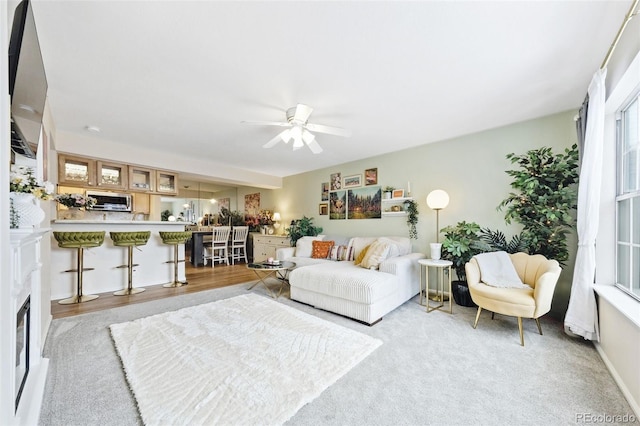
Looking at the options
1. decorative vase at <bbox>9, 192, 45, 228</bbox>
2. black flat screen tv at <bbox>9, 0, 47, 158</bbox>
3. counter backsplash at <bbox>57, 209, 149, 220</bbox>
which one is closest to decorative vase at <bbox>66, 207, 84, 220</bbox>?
counter backsplash at <bbox>57, 209, 149, 220</bbox>

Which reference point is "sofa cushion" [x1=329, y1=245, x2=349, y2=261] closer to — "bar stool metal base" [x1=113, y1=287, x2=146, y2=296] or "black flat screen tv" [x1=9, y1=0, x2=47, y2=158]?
"bar stool metal base" [x1=113, y1=287, x2=146, y2=296]

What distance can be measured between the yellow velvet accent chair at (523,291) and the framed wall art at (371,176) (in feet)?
7.51

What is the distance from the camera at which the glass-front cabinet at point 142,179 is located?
4453 mm

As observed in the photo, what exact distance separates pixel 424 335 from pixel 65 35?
12.2ft

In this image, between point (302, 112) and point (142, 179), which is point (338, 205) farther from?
point (142, 179)

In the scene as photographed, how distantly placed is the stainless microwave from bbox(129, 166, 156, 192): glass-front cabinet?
113cm

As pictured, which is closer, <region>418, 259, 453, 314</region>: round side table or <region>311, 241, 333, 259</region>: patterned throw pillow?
<region>418, 259, 453, 314</region>: round side table

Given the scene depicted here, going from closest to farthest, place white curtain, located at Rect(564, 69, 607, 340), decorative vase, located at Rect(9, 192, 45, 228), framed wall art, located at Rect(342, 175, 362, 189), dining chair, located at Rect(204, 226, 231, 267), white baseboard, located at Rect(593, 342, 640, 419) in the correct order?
1. decorative vase, located at Rect(9, 192, 45, 228)
2. white baseboard, located at Rect(593, 342, 640, 419)
3. white curtain, located at Rect(564, 69, 607, 340)
4. framed wall art, located at Rect(342, 175, 362, 189)
5. dining chair, located at Rect(204, 226, 231, 267)

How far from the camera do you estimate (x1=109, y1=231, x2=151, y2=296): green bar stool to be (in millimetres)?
3842

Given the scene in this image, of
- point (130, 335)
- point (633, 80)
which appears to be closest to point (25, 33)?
point (130, 335)

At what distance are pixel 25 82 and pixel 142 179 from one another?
3614 mm

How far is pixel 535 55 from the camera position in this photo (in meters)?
1.94

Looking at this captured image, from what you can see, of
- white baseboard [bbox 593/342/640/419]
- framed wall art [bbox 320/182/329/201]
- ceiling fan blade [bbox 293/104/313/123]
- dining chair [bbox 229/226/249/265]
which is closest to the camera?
white baseboard [bbox 593/342/640/419]

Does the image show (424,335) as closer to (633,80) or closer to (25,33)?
(633,80)
